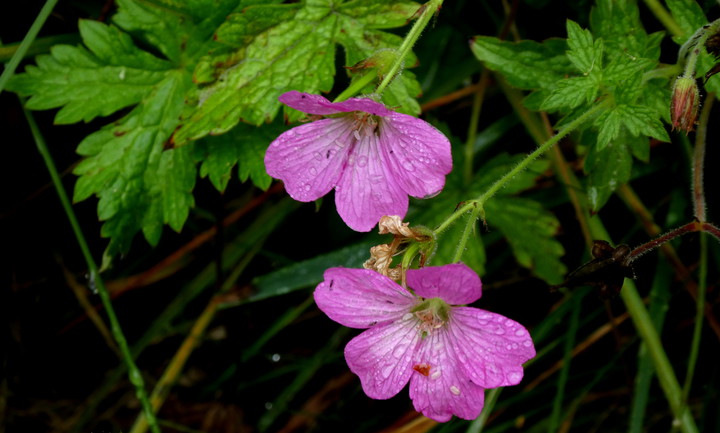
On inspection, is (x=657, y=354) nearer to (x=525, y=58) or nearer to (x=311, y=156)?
(x=525, y=58)

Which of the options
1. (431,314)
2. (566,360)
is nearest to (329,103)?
(431,314)

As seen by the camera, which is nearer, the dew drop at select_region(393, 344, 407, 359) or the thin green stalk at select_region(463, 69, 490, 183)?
the dew drop at select_region(393, 344, 407, 359)

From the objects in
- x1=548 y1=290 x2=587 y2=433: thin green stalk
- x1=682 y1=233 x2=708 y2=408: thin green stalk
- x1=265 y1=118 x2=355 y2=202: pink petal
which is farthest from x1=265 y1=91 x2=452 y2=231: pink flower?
x1=682 y1=233 x2=708 y2=408: thin green stalk

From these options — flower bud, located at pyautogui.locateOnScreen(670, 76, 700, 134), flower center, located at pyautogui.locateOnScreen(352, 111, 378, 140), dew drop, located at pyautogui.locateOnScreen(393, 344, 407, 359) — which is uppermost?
flower bud, located at pyautogui.locateOnScreen(670, 76, 700, 134)

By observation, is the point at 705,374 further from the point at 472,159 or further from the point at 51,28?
the point at 51,28

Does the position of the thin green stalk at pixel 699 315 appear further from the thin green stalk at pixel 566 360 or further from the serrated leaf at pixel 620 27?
the serrated leaf at pixel 620 27

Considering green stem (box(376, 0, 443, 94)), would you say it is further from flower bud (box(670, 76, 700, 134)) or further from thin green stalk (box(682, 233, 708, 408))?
thin green stalk (box(682, 233, 708, 408))
